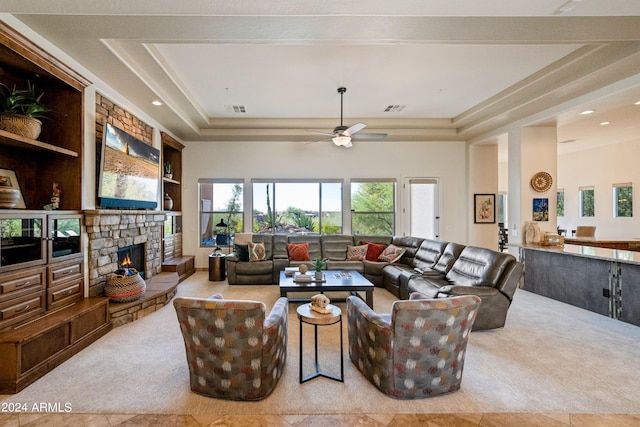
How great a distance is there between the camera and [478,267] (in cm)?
387

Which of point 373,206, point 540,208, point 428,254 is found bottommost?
point 428,254

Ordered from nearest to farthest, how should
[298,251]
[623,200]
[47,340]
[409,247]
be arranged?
[47,340] < [409,247] < [298,251] < [623,200]

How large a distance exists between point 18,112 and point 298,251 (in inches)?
180

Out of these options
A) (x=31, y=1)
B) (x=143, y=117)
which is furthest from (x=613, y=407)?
(x=143, y=117)

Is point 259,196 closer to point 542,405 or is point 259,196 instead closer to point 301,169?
point 301,169

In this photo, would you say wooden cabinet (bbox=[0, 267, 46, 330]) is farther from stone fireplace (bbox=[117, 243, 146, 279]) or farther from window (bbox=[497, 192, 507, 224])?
window (bbox=[497, 192, 507, 224])

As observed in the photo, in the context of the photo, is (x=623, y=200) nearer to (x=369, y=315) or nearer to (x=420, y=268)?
(x=420, y=268)

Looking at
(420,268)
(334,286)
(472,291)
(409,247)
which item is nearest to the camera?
(472,291)

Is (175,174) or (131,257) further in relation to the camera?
(175,174)

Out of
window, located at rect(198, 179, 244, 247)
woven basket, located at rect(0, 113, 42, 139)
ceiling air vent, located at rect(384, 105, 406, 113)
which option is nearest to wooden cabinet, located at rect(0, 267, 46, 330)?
woven basket, located at rect(0, 113, 42, 139)

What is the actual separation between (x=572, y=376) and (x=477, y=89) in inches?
169

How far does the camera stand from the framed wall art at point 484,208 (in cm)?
729

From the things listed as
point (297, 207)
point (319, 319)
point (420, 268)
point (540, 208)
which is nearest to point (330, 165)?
point (297, 207)

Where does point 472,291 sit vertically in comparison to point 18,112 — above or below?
below
